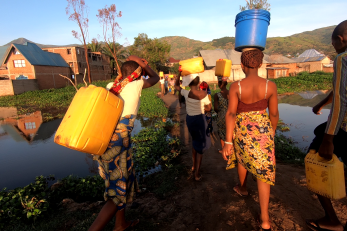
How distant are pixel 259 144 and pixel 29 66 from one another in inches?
1115

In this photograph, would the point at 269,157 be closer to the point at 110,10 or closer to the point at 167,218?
the point at 167,218

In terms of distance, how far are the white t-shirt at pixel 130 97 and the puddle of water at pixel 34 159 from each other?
2.96 m

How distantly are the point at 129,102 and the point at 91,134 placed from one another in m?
0.51

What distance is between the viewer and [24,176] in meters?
4.25

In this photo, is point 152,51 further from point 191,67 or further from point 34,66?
point 191,67

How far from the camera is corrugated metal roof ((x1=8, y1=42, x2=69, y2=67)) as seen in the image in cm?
2347

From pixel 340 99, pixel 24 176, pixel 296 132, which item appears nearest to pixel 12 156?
pixel 24 176

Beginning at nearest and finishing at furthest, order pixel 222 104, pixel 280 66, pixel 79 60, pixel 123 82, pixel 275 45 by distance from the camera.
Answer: pixel 123 82, pixel 222 104, pixel 79 60, pixel 280 66, pixel 275 45

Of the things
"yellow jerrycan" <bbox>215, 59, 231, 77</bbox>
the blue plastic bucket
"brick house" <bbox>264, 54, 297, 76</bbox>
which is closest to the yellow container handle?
the blue plastic bucket

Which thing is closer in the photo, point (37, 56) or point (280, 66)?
point (37, 56)

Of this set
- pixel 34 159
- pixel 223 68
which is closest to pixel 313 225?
pixel 223 68

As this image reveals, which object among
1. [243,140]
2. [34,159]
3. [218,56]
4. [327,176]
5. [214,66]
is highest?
[218,56]

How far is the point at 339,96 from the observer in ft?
5.10

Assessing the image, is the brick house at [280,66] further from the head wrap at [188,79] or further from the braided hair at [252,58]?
the braided hair at [252,58]
